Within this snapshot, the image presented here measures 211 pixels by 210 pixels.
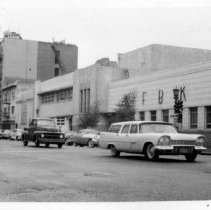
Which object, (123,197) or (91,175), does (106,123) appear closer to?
(91,175)

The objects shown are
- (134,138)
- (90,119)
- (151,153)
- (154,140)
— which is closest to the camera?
(154,140)

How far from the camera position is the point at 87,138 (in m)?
36.2

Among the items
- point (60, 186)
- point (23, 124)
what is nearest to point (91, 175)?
point (60, 186)

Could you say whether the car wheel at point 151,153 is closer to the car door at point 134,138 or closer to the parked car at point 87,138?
the car door at point 134,138

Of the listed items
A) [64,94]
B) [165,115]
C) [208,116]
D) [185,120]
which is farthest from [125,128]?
[64,94]

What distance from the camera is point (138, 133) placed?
1783 centimetres

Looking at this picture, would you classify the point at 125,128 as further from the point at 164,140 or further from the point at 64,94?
the point at 64,94

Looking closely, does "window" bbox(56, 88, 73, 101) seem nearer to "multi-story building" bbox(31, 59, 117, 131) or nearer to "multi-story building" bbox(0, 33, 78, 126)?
"multi-story building" bbox(31, 59, 117, 131)

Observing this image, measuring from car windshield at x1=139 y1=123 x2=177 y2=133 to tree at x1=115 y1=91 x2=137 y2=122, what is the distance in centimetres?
2691

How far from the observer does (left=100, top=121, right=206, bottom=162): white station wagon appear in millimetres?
16688

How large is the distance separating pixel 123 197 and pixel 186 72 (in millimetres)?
34784

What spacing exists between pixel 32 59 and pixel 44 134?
63879 millimetres

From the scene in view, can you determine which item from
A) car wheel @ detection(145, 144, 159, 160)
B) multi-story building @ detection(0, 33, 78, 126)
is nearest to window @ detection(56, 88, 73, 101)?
multi-story building @ detection(0, 33, 78, 126)

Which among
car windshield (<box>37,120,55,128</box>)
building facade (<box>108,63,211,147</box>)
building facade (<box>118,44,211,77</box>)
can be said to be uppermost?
building facade (<box>118,44,211,77</box>)
